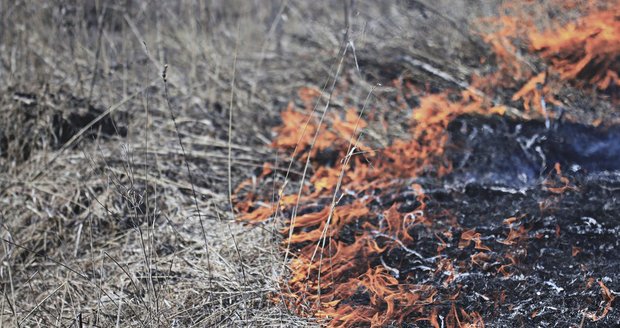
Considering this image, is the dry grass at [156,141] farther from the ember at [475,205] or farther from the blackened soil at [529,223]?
the blackened soil at [529,223]

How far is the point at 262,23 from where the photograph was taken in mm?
7000

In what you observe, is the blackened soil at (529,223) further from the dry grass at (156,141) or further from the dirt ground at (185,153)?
the dry grass at (156,141)

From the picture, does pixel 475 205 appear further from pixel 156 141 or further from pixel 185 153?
pixel 156 141

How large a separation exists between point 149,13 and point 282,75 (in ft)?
4.63

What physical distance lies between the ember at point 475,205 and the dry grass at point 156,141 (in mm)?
247

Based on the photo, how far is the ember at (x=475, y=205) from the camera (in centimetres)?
360

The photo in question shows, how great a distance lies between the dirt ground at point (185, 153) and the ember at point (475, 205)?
28 millimetres

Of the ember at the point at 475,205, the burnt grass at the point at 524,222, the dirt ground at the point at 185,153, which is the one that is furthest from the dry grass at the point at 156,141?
the burnt grass at the point at 524,222

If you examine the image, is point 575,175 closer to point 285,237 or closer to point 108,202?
point 285,237

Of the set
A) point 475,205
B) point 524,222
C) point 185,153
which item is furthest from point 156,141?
point 524,222

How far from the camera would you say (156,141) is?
5148 mm

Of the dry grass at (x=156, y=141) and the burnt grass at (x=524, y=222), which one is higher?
the dry grass at (x=156, y=141)

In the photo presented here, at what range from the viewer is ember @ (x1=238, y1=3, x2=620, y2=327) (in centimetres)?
360

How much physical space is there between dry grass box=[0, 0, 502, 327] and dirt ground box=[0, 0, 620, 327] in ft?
0.04
